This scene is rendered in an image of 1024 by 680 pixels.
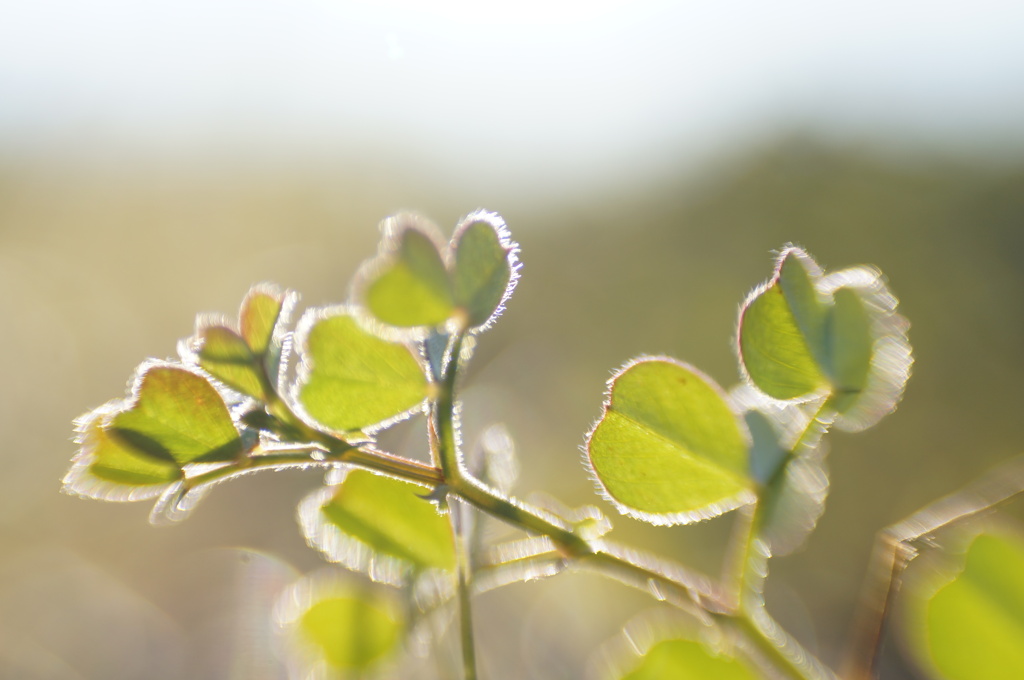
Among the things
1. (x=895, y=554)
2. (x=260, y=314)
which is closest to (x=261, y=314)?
(x=260, y=314)

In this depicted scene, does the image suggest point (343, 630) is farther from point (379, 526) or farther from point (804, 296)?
point (804, 296)

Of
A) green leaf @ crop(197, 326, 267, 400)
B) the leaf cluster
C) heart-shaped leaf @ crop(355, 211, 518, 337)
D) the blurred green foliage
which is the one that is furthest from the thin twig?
the blurred green foliage

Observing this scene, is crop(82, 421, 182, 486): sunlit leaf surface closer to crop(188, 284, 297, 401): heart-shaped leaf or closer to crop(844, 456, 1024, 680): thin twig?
crop(188, 284, 297, 401): heart-shaped leaf

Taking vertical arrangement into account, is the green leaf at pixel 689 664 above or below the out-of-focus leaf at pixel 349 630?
above

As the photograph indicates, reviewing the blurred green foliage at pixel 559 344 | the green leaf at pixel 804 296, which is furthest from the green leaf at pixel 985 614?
the blurred green foliage at pixel 559 344

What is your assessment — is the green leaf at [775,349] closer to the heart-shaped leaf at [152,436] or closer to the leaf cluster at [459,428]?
the leaf cluster at [459,428]

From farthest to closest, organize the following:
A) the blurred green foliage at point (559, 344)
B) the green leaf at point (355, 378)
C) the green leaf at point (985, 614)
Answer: the blurred green foliage at point (559, 344)
the green leaf at point (355, 378)
the green leaf at point (985, 614)
